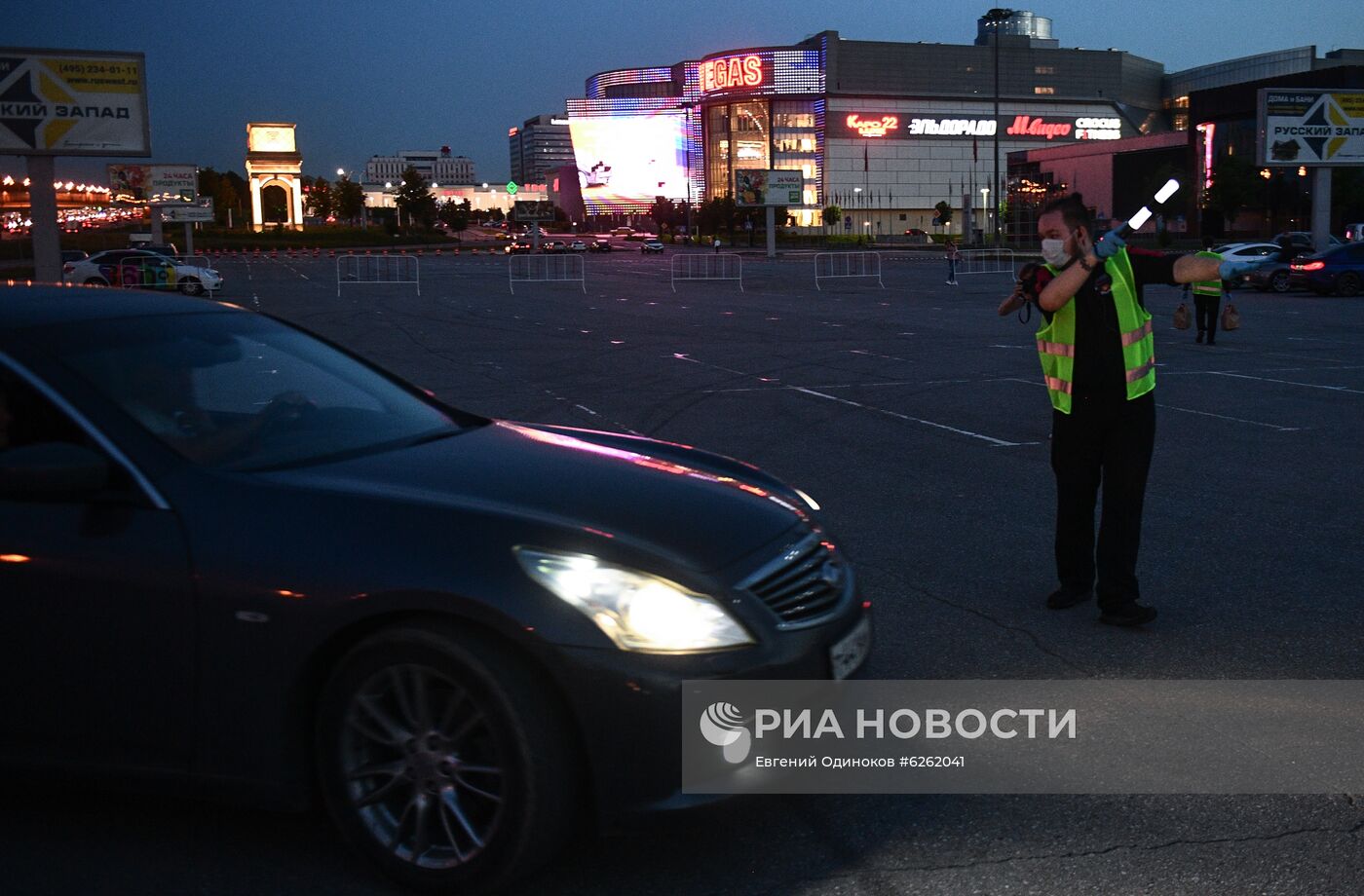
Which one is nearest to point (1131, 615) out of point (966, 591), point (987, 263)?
point (966, 591)

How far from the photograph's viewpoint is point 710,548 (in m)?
3.49

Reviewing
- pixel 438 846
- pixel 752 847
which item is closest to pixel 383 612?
pixel 438 846

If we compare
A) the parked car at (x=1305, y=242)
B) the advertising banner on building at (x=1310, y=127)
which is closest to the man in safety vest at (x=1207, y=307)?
the parked car at (x=1305, y=242)

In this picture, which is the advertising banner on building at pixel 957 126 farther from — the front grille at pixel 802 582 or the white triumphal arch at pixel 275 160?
the front grille at pixel 802 582

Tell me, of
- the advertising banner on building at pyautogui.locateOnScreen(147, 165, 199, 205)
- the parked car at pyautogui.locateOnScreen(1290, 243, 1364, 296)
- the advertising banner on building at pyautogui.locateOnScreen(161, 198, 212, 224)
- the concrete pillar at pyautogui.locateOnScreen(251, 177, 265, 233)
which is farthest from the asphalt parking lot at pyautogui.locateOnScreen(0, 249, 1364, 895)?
the concrete pillar at pyautogui.locateOnScreen(251, 177, 265, 233)

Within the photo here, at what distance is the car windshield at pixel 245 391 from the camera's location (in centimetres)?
376

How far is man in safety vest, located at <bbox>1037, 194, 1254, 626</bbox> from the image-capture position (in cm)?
548

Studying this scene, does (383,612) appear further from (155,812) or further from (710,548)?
(155,812)

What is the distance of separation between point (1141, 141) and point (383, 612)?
101 metres

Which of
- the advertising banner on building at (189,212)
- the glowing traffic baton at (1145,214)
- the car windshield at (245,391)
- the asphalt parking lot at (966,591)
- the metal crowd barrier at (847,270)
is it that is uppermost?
the advertising banner on building at (189,212)

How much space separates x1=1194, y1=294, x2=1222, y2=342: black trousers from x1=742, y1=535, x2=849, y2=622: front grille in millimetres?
16768

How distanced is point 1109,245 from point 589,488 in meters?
2.70

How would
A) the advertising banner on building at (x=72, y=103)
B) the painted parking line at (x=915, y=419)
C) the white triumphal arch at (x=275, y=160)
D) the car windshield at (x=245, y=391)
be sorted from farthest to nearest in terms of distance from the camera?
the white triumphal arch at (x=275, y=160), the advertising banner on building at (x=72, y=103), the painted parking line at (x=915, y=419), the car windshield at (x=245, y=391)

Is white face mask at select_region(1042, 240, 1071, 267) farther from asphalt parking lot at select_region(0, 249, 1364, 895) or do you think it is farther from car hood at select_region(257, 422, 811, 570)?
car hood at select_region(257, 422, 811, 570)
